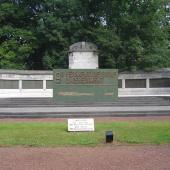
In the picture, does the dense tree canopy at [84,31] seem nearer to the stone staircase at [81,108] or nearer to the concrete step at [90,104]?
the concrete step at [90,104]

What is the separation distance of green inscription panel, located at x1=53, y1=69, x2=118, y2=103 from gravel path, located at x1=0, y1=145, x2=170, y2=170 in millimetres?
13614

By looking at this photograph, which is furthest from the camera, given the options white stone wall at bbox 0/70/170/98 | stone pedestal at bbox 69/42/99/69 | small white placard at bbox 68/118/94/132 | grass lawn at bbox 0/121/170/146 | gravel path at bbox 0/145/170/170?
stone pedestal at bbox 69/42/99/69

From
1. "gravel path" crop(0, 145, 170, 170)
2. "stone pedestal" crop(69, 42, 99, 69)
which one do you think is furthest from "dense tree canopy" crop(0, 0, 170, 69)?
"gravel path" crop(0, 145, 170, 170)

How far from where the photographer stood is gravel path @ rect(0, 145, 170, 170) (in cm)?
949

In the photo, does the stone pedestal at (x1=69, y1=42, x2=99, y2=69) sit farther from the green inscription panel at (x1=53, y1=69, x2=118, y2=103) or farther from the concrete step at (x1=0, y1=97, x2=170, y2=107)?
the concrete step at (x1=0, y1=97, x2=170, y2=107)

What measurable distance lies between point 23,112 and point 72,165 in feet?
38.6

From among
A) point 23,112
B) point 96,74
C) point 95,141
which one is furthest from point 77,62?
point 95,141

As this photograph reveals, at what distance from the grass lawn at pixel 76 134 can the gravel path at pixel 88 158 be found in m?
0.70

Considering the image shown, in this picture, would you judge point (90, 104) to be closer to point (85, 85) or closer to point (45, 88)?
point (85, 85)

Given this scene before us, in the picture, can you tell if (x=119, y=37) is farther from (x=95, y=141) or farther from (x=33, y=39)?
(x=95, y=141)

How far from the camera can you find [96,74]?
26125 millimetres

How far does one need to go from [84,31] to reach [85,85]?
298 inches

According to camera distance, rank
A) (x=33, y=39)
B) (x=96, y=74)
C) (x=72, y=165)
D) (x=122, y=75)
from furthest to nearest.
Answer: (x=33, y=39), (x=122, y=75), (x=96, y=74), (x=72, y=165)

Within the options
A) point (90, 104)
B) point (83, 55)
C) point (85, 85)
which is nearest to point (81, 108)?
point (90, 104)
